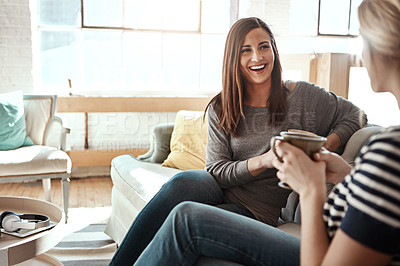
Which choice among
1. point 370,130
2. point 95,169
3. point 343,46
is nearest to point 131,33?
point 95,169

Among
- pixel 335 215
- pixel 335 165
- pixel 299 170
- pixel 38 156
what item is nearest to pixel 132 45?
pixel 38 156

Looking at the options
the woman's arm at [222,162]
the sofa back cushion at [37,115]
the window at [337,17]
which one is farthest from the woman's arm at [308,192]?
the window at [337,17]

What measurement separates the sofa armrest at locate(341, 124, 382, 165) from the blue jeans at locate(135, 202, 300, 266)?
64cm

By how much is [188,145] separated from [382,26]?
1.94 meters

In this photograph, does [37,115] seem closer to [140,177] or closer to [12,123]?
[12,123]

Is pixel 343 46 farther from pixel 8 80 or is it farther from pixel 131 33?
pixel 8 80

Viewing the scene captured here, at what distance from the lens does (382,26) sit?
0.77m

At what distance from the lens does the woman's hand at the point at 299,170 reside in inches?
34.4

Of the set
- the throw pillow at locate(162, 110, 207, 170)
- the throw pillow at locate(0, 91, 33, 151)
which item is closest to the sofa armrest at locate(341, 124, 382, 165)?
the throw pillow at locate(162, 110, 207, 170)

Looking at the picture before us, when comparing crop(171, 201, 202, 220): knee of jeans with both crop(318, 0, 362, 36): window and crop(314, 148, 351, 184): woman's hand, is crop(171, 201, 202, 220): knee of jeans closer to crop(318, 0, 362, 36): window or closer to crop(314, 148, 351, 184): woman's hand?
crop(314, 148, 351, 184): woman's hand

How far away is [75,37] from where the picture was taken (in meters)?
4.21

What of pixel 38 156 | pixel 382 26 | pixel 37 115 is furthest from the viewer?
pixel 37 115

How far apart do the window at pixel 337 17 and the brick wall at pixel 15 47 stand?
312cm

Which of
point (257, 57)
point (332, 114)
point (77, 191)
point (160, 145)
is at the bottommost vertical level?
point (77, 191)
